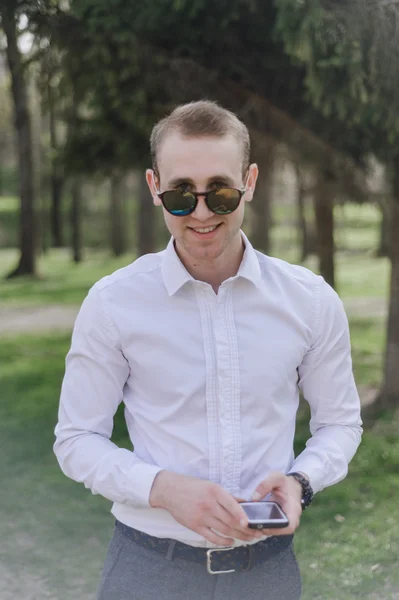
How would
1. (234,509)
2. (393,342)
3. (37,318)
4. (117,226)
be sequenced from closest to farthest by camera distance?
1. (234,509)
2. (393,342)
3. (37,318)
4. (117,226)

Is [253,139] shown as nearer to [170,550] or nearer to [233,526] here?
[170,550]

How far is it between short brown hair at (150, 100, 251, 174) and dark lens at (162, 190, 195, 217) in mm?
130

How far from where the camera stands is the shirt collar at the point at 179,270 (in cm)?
203

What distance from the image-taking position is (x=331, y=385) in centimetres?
209

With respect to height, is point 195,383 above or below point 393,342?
above

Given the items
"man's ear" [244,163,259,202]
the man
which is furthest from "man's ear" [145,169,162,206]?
"man's ear" [244,163,259,202]

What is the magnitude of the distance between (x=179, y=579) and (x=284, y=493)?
0.39 m

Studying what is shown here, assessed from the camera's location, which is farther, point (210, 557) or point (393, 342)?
point (393, 342)

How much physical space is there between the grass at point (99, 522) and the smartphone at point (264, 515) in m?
3.20

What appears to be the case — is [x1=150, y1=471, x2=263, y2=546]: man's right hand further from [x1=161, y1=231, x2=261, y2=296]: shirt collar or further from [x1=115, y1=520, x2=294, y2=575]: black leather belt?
[x1=161, y1=231, x2=261, y2=296]: shirt collar

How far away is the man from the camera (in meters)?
1.94

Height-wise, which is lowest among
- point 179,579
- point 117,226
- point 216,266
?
point 117,226

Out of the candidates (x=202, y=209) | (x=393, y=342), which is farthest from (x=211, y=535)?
(x=393, y=342)

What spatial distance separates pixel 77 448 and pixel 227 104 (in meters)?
5.53
